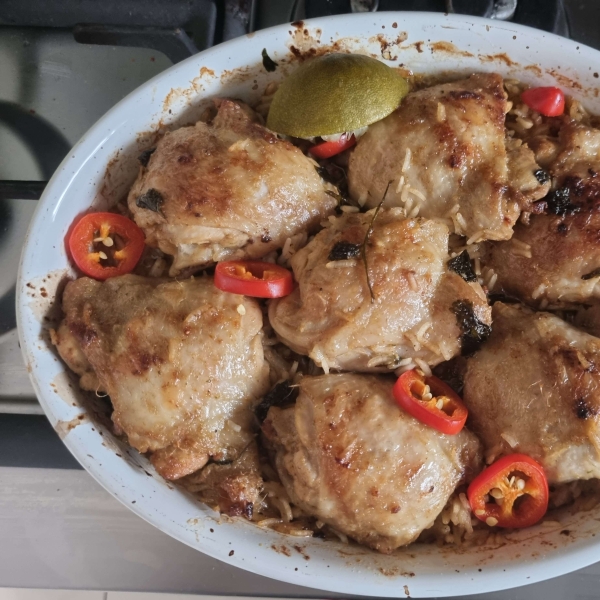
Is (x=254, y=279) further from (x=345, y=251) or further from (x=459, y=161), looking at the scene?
(x=459, y=161)

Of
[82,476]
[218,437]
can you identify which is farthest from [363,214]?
[82,476]

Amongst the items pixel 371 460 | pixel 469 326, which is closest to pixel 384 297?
pixel 469 326

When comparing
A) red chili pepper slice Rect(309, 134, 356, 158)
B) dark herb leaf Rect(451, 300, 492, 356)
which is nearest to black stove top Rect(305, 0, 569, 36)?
red chili pepper slice Rect(309, 134, 356, 158)

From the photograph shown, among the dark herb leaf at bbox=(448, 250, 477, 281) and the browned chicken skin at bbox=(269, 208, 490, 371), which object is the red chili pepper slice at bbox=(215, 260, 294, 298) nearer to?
the browned chicken skin at bbox=(269, 208, 490, 371)

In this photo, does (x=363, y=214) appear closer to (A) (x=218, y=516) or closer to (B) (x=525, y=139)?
(B) (x=525, y=139)

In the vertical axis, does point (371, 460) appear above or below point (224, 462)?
above

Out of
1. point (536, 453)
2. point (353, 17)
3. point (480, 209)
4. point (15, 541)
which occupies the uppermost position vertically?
point (353, 17)
